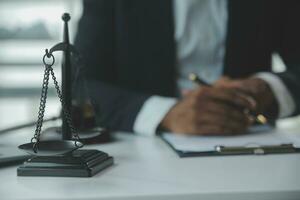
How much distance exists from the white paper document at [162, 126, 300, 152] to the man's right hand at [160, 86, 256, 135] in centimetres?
2

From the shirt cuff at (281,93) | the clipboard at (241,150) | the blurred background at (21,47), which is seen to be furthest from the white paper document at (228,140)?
the blurred background at (21,47)

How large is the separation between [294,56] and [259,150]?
2.62ft

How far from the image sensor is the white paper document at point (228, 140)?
3.00 ft

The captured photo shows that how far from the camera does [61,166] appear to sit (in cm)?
68

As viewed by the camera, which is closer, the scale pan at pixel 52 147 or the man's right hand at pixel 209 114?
the scale pan at pixel 52 147

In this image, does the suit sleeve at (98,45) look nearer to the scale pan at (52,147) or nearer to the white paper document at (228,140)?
the white paper document at (228,140)

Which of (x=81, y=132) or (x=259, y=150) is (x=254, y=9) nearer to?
(x=259, y=150)

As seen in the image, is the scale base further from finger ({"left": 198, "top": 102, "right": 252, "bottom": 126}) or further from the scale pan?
finger ({"left": 198, "top": 102, "right": 252, "bottom": 126})

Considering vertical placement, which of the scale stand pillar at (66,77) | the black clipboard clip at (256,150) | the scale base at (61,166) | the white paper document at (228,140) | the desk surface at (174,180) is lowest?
the white paper document at (228,140)

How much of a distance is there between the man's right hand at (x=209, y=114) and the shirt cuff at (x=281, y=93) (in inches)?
6.7

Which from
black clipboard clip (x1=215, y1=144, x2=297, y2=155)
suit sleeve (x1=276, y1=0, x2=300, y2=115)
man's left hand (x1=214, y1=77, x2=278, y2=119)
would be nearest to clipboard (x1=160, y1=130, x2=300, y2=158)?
black clipboard clip (x1=215, y1=144, x2=297, y2=155)

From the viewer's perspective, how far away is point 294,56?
1581 millimetres

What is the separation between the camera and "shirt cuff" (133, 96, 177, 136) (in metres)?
1.13

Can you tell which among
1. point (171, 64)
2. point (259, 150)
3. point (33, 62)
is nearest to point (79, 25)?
point (171, 64)
